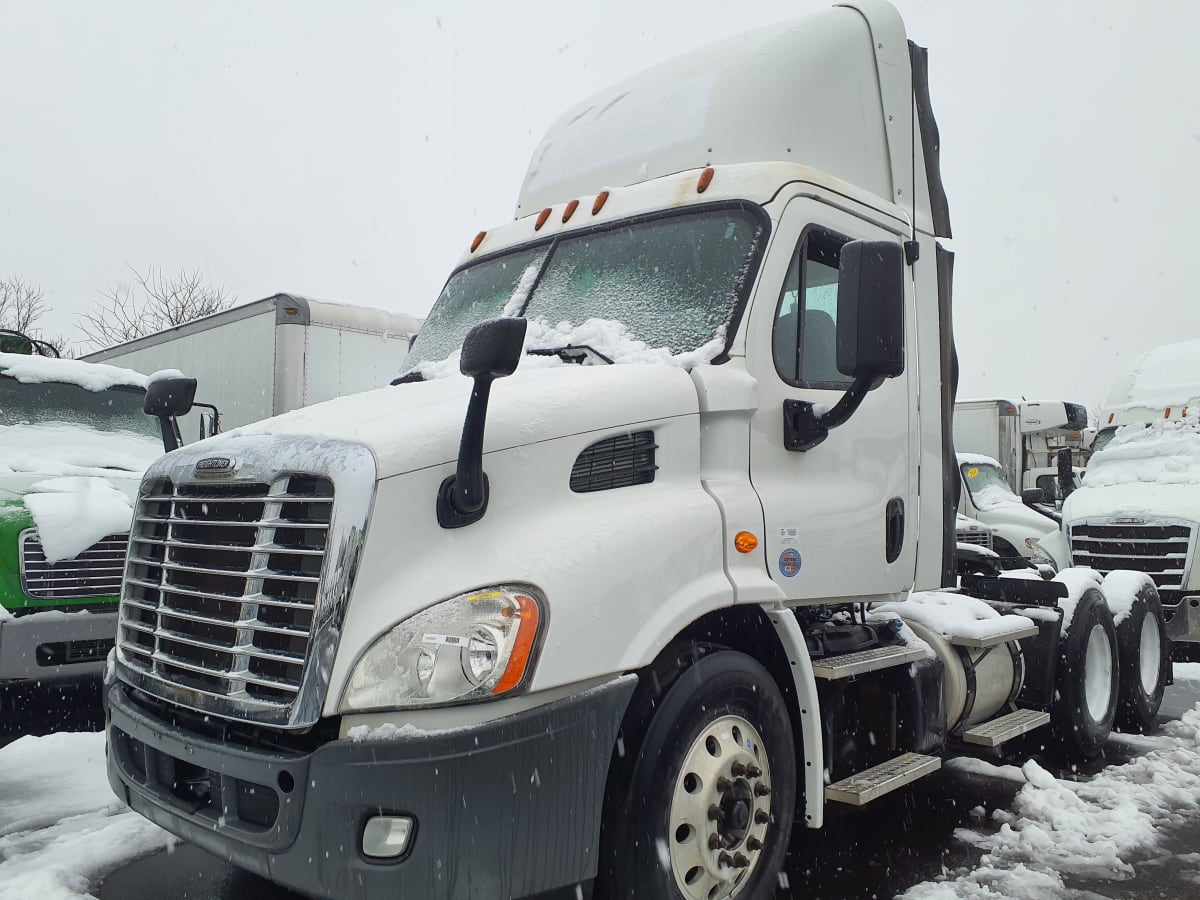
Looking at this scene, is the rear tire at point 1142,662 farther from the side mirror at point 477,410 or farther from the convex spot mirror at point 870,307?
the side mirror at point 477,410

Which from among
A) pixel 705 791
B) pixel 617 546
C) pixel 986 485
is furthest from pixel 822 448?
pixel 986 485

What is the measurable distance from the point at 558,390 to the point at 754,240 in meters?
1.17

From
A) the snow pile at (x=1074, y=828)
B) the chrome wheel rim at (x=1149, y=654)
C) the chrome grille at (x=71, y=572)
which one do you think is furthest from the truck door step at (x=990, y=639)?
the chrome grille at (x=71, y=572)

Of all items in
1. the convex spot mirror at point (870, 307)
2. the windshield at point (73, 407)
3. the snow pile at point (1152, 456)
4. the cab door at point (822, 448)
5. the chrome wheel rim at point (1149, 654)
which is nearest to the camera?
the convex spot mirror at point (870, 307)

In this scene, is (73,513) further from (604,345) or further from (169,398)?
(604,345)

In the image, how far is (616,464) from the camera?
3.37 m

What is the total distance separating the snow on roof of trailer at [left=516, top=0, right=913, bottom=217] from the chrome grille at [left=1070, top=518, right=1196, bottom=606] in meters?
5.70

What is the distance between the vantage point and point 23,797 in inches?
212

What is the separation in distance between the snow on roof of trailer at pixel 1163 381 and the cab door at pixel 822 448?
722 centimetres

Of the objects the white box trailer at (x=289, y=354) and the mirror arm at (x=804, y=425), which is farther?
the white box trailer at (x=289, y=354)

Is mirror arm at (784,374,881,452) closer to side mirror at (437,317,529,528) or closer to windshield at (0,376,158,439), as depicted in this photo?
side mirror at (437,317,529,528)

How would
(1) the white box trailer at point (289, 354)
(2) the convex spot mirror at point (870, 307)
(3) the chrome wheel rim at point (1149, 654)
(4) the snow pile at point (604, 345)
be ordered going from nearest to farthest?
1. (2) the convex spot mirror at point (870, 307)
2. (4) the snow pile at point (604, 345)
3. (3) the chrome wheel rim at point (1149, 654)
4. (1) the white box trailer at point (289, 354)

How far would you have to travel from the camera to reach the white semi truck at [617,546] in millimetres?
2699

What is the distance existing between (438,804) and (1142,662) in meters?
6.18
